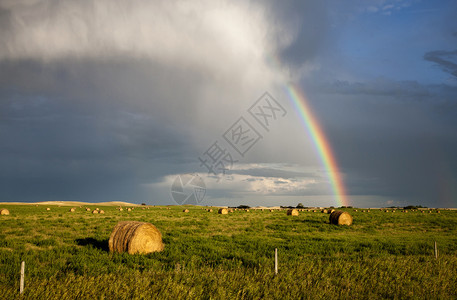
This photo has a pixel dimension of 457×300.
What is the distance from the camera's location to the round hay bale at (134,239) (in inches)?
569

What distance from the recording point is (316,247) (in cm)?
1641

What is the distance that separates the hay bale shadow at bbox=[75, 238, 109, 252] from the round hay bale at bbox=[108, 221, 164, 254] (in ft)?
2.73

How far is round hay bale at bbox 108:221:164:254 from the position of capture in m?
14.4

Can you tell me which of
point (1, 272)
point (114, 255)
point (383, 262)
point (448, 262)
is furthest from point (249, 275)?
point (448, 262)

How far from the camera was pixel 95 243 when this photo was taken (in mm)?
16688

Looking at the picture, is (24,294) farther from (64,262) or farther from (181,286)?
(64,262)

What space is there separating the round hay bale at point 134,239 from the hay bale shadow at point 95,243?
83cm

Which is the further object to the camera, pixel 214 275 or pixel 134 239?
pixel 134 239

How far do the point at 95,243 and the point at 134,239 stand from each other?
359cm

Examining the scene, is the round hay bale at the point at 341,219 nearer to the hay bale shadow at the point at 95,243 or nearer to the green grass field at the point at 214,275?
the green grass field at the point at 214,275

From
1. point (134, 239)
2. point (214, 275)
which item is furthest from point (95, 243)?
point (214, 275)

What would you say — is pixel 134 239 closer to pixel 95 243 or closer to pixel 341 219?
pixel 95 243

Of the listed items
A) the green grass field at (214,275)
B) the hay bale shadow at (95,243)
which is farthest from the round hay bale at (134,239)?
the hay bale shadow at (95,243)

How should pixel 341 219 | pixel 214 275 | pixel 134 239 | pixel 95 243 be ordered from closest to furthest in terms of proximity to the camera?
pixel 214 275 → pixel 134 239 → pixel 95 243 → pixel 341 219
